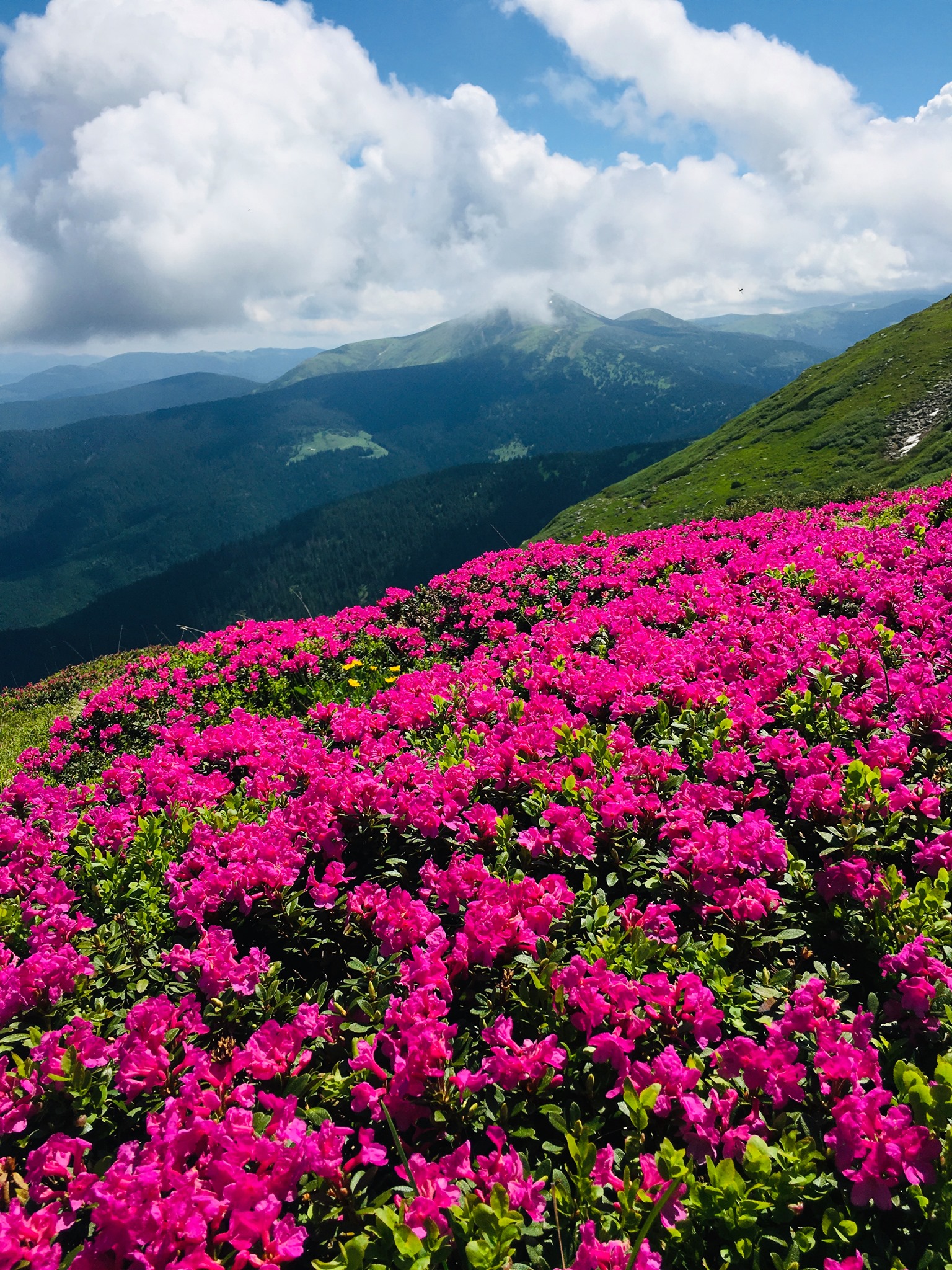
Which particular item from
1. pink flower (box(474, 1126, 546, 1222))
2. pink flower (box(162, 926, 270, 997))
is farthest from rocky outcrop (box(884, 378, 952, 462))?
pink flower (box(474, 1126, 546, 1222))

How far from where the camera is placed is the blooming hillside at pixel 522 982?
102 inches

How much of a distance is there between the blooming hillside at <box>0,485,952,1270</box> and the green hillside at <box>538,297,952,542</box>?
6081 centimetres

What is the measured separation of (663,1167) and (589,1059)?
2.33 ft

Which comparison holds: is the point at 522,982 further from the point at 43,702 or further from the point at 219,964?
the point at 43,702

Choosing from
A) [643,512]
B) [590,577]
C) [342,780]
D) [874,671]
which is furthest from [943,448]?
[342,780]

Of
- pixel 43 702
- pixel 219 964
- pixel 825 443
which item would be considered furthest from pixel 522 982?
pixel 825 443

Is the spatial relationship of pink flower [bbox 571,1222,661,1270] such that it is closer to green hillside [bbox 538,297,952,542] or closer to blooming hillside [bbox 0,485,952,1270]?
blooming hillside [bbox 0,485,952,1270]

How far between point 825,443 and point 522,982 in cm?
9965

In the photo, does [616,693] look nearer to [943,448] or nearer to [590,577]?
[590,577]

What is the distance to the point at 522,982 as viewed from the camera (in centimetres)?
363

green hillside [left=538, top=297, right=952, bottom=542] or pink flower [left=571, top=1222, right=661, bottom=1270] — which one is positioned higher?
green hillside [left=538, top=297, right=952, bottom=542]

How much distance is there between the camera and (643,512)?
94.1 meters

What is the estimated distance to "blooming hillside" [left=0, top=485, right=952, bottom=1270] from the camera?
2.60m

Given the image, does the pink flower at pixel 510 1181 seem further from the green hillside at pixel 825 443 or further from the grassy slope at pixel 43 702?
the green hillside at pixel 825 443
